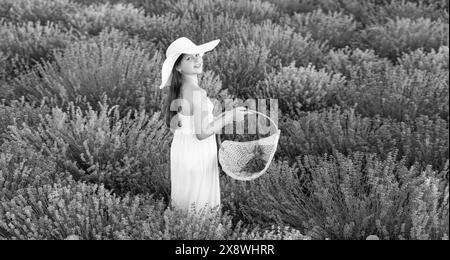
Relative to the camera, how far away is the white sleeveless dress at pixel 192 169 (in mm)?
2532

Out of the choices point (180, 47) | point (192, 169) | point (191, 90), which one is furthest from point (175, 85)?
point (192, 169)

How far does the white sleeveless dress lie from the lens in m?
2.53

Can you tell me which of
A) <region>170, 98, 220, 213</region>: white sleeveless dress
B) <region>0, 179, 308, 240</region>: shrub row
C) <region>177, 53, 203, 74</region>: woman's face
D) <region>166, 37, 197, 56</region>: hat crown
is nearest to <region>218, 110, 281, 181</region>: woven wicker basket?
<region>170, 98, 220, 213</region>: white sleeveless dress

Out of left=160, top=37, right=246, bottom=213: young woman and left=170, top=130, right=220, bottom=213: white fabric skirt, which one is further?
left=170, top=130, right=220, bottom=213: white fabric skirt

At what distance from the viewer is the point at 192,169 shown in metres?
2.56

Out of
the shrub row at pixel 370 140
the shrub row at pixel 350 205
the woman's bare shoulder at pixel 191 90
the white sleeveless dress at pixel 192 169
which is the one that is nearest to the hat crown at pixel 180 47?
the woman's bare shoulder at pixel 191 90

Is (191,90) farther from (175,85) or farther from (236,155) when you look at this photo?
(236,155)

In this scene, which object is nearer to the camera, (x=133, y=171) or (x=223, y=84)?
(x=133, y=171)

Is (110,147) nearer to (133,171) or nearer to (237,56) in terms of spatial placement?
(133,171)

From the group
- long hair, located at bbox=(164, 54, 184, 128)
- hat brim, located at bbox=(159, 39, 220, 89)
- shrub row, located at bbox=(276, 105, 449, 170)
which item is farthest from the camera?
shrub row, located at bbox=(276, 105, 449, 170)

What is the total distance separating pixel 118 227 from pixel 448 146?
2.30 meters

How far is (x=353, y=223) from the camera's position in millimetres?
2490

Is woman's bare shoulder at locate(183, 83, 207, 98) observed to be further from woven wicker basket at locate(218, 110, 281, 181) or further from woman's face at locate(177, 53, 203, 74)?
woven wicker basket at locate(218, 110, 281, 181)

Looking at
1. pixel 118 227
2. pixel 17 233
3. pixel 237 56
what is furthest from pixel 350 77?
pixel 17 233
